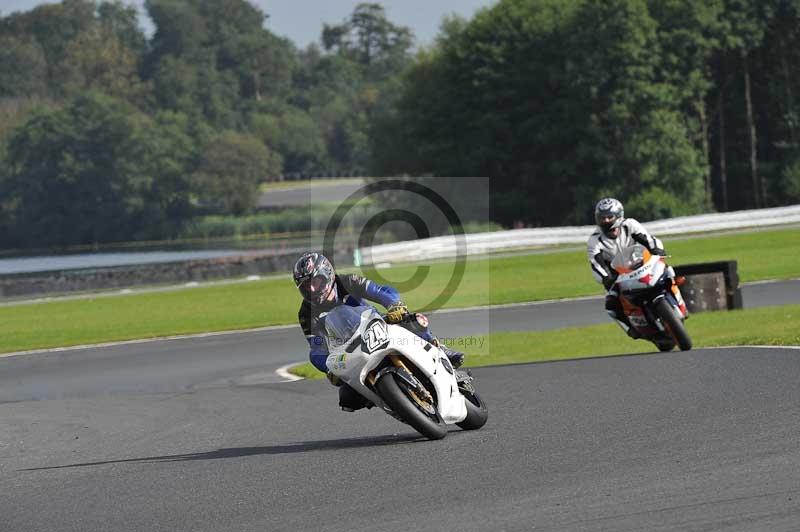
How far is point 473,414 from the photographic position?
9828 mm

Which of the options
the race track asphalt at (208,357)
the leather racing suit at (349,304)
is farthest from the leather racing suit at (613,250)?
the leather racing suit at (349,304)

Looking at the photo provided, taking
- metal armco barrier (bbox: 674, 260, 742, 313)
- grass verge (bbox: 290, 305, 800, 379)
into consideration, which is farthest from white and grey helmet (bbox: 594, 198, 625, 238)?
metal armco barrier (bbox: 674, 260, 742, 313)

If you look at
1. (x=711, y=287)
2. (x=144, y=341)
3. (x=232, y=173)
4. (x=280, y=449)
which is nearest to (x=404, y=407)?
(x=280, y=449)

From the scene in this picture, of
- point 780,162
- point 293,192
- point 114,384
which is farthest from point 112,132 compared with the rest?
point 114,384

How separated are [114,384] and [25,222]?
262 ft

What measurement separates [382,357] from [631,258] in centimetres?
659

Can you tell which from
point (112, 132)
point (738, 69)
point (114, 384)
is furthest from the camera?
point (112, 132)

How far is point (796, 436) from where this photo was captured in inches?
320

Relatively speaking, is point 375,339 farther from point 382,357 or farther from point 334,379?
point 334,379

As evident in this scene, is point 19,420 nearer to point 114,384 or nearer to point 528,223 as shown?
point 114,384

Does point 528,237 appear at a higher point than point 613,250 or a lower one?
lower

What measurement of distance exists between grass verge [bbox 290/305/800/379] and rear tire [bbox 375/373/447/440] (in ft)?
21.3

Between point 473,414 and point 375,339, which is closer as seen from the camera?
point 375,339

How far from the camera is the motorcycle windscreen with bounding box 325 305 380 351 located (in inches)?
366
